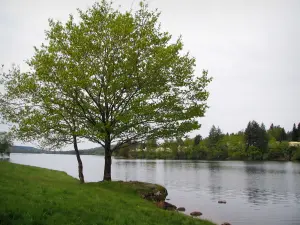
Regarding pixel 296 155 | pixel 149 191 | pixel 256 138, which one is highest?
pixel 256 138

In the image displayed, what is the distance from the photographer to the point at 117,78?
1055 inches

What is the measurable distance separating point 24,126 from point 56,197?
478 inches

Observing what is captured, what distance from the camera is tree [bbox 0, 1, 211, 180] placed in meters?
26.9

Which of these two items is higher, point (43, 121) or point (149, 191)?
point (43, 121)

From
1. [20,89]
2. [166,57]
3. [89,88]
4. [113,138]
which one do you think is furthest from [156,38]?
[20,89]

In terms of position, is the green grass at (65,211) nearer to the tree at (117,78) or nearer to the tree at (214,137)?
the tree at (117,78)

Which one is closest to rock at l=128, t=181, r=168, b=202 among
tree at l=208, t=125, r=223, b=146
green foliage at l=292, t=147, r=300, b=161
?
green foliage at l=292, t=147, r=300, b=161

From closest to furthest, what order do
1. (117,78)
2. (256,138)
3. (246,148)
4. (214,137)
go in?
(117,78)
(256,138)
(246,148)
(214,137)

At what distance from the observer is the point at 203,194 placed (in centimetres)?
4484

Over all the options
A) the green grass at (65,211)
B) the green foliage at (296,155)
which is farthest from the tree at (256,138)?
the green grass at (65,211)

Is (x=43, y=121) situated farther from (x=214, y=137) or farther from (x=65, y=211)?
(x=214, y=137)

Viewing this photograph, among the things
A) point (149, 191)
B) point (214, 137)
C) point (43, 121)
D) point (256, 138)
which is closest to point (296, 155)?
point (256, 138)

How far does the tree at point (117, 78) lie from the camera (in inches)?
1060

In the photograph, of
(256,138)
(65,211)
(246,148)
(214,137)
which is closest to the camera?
(65,211)
